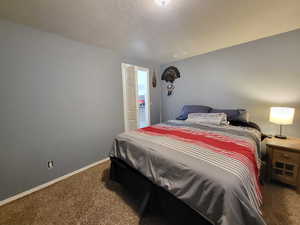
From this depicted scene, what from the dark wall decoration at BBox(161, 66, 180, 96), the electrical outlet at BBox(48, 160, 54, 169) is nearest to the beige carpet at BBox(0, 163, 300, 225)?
the electrical outlet at BBox(48, 160, 54, 169)

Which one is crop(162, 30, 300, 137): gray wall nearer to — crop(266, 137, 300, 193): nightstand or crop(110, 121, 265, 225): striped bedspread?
crop(266, 137, 300, 193): nightstand

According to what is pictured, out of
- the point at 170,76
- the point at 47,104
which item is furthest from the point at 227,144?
the point at 170,76

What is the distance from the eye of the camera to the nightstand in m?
1.63

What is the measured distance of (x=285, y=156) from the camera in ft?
5.54

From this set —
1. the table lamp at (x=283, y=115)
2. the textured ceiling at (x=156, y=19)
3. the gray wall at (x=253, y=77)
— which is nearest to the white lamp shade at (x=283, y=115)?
the table lamp at (x=283, y=115)

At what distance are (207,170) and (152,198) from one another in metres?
0.74

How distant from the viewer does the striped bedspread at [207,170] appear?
84 cm

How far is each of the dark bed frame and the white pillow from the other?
156 cm

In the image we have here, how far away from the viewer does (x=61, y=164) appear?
2.04 m

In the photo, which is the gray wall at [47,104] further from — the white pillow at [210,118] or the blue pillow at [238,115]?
the blue pillow at [238,115]

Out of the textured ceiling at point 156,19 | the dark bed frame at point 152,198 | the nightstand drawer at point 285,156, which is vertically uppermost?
the textured ceiling at point 156,19

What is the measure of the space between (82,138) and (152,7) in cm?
222

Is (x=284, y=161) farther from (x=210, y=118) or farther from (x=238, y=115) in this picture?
(x=210, y=118)

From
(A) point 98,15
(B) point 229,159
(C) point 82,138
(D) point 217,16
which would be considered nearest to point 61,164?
(C) point 82,138
